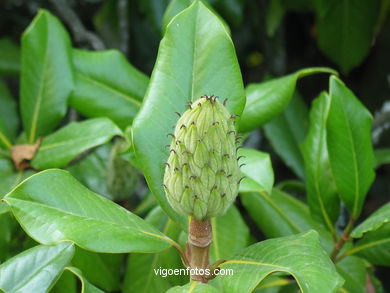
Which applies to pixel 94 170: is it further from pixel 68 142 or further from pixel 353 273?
pixel 353 273

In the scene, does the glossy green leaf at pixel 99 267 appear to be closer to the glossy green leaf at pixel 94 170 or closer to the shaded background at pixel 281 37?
the glossy green leaf at pixel 94 170

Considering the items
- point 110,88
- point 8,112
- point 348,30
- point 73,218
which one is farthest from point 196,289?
point 348,30

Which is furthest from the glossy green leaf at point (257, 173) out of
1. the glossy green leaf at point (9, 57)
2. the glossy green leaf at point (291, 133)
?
the glossy green leaf at point (9, 57)

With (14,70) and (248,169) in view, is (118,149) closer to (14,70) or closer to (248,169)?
(248,169)

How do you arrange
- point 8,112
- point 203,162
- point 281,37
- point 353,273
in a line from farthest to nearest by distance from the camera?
point 281,37
point 8,112
point 353,273
point 203,162

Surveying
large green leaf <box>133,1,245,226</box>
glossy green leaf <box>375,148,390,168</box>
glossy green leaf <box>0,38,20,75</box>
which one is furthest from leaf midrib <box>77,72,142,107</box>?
glossy green leaf <box>375,148,390,168</box>

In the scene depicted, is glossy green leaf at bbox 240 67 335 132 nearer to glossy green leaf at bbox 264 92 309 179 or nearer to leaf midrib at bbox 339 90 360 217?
leaf midrib at bbox 339 90 360 217

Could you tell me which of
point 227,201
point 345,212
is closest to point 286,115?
point 345,212
